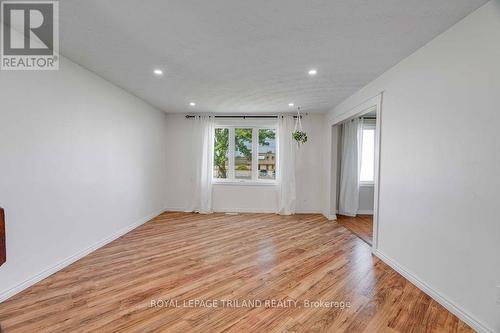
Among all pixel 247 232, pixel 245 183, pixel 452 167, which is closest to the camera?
pixel 452 167

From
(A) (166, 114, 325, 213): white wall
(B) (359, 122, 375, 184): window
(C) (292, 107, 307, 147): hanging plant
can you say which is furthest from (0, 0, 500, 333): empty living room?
(B) (359, 122, 375, 184): window

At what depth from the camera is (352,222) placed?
4.48 metres

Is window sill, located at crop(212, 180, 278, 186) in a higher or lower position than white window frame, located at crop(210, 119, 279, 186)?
lower

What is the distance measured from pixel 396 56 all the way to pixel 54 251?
438 cm

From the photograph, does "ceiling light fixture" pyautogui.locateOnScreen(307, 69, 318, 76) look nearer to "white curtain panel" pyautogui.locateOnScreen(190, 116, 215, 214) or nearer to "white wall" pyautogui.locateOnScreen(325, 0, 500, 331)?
"white wall" pyautogui.locateOnScreen(325, 0, 500, 331)

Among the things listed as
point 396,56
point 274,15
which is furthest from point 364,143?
point 274,15

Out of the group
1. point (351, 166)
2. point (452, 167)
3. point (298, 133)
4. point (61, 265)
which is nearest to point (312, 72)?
point (298, 133)

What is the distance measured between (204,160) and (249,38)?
135 inches

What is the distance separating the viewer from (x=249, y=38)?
2.01 m

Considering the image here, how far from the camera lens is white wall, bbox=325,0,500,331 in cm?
154

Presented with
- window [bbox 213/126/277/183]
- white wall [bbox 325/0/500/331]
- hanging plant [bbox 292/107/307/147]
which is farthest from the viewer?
window [bbox 213/126/277/183]

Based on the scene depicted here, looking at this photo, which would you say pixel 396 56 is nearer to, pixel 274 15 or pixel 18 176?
pixel 274 15

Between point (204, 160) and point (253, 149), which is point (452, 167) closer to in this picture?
point (253, 149)

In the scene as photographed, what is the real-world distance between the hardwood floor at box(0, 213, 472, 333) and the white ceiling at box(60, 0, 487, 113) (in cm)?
246
